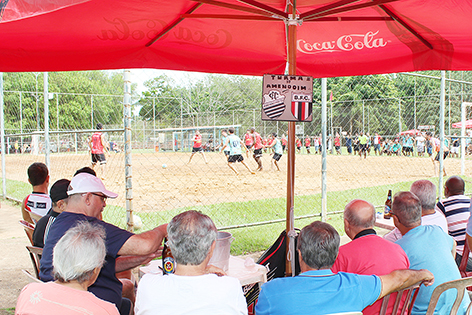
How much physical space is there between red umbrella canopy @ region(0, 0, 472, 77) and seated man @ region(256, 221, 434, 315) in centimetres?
173

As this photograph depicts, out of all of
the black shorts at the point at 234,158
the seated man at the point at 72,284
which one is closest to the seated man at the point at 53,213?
the seated man at the point at 72,284

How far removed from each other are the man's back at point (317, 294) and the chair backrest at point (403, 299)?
0.17m

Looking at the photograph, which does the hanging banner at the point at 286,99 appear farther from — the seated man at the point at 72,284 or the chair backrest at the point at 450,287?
the seated man at the point at 72,284

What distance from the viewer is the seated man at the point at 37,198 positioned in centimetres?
356

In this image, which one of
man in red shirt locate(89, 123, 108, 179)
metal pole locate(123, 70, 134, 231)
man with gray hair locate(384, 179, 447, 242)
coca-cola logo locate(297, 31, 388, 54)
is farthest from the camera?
man in red shirt locate(89, 123, 108, 179)

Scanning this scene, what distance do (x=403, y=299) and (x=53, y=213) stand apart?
7.10 ft

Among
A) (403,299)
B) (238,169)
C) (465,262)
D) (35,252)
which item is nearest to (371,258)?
(403,299)

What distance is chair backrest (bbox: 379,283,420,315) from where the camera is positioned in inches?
71.2

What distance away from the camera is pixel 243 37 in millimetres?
3748

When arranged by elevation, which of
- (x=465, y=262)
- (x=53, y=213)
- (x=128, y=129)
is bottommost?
(x=465, y=262)

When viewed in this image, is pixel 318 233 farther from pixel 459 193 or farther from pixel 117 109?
pixel 117 109

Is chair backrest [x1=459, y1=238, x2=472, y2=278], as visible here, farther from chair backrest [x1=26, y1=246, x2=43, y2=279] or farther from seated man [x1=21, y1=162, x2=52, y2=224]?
seated man [x1=21, y1=162, x2=52, y2=224]

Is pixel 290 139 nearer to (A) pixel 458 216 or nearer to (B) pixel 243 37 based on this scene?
(B) pixel 243 37

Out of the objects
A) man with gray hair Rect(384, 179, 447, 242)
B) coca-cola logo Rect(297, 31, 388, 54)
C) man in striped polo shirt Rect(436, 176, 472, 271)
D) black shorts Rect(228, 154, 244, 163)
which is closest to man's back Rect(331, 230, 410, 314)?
man with gray hair Rect(384, 179, 447, 242)
